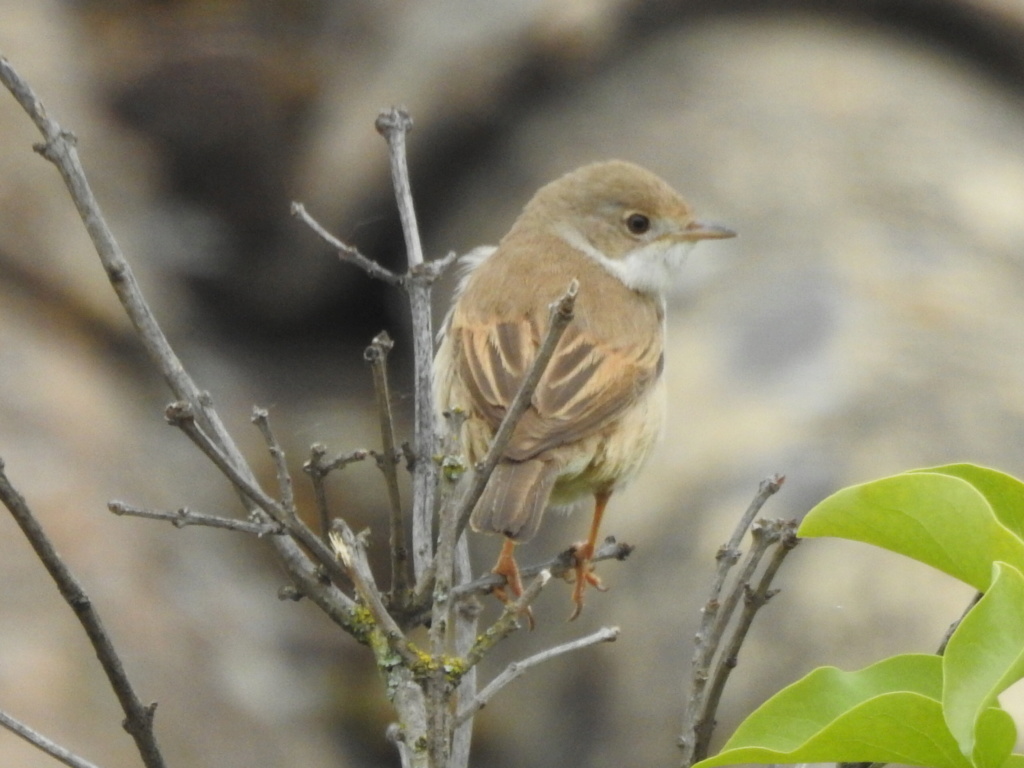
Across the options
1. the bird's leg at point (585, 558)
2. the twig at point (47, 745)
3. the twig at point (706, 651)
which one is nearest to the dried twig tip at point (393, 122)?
the bird's leg at point (585, 558)

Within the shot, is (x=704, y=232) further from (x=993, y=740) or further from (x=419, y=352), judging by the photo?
(x=993, y=740)

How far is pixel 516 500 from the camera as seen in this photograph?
377 cm

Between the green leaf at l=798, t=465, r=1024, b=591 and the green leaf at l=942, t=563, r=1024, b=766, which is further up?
the green leaf at l=798, t=465, r=1024, b=591

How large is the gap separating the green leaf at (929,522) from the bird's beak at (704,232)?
9.20ft

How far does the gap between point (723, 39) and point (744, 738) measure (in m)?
6.70

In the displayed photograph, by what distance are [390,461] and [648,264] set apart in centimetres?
259

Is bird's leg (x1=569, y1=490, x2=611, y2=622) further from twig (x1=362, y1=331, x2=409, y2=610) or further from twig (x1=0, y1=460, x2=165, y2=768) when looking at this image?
twig (x1=0, y1=460, x2=165, y2=768)

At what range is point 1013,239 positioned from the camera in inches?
272

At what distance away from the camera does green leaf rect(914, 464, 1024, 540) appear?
7.49 ft

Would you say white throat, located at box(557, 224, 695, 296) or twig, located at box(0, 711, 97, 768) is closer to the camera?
twig, located at box(0, 711, 97, 768)

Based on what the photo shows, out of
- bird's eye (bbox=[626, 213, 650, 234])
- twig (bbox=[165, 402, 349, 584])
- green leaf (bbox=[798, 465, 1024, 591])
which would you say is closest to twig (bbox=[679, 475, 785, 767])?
green leaf (bbox=[798, 465, 1024, 591])

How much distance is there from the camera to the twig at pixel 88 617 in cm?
234

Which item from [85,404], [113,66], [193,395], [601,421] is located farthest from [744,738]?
[113,66]

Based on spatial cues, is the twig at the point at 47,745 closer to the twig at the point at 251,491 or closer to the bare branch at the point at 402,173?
the twig at the point at 251,491
